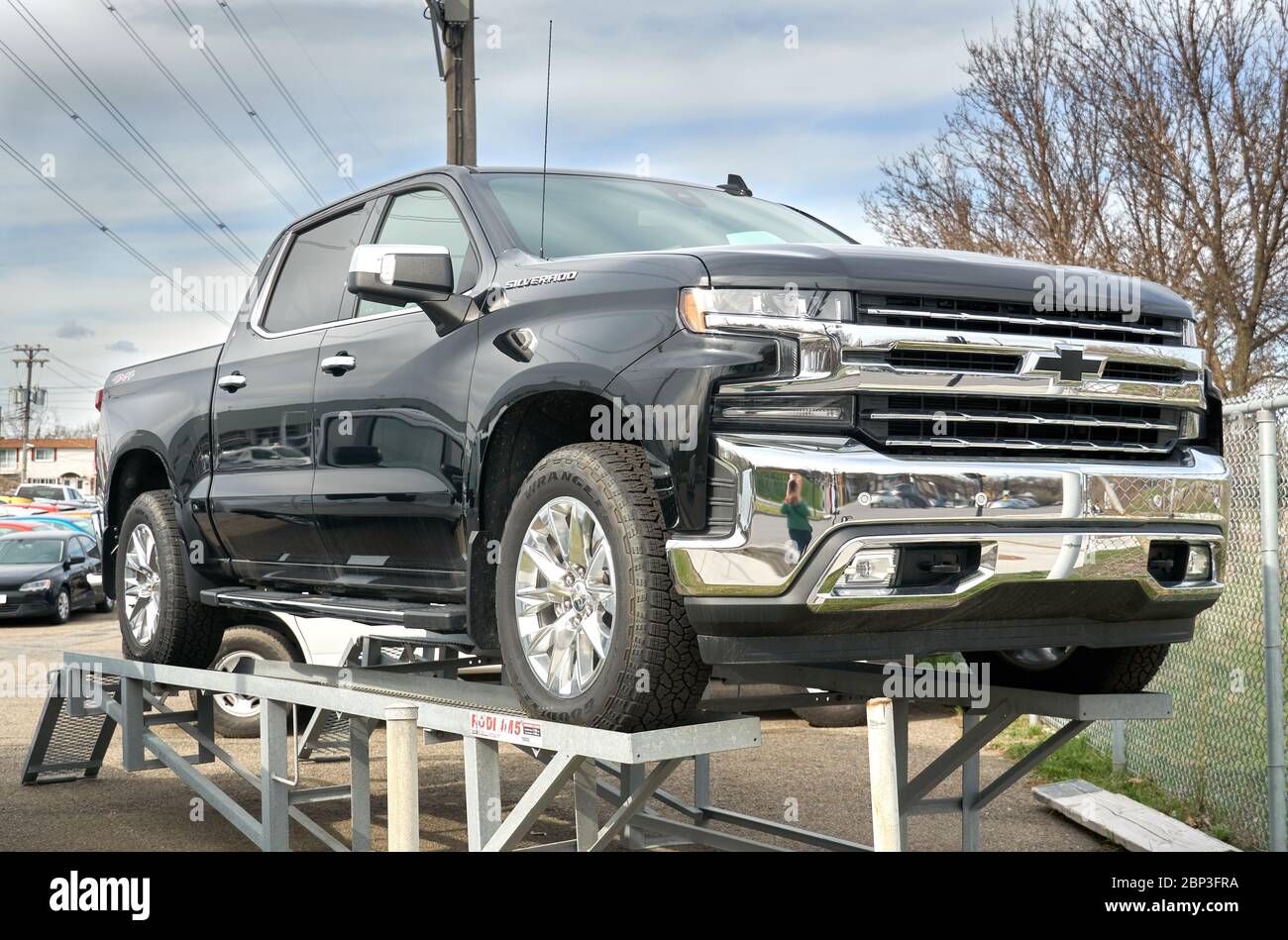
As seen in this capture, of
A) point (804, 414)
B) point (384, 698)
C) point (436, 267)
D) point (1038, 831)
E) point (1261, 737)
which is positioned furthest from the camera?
point (1038, 831)

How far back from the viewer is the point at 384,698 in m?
5.26

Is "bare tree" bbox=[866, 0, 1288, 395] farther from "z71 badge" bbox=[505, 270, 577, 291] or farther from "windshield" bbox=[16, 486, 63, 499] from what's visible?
"windshield" bbox=[16, 486, 63, 499]

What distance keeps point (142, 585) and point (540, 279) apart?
3.50 m

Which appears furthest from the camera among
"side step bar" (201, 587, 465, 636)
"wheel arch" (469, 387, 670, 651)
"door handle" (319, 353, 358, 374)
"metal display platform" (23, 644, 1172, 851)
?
"door handle" (319, 353, 358, 374)

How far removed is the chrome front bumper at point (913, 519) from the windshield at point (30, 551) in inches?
816

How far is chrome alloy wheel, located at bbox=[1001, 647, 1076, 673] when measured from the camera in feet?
17.1

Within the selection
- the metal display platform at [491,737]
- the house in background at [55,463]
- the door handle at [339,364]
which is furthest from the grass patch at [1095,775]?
the house in background at [55,463]

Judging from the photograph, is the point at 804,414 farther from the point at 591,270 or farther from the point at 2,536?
the point at 2,536

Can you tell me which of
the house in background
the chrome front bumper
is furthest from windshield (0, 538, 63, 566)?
the house in background

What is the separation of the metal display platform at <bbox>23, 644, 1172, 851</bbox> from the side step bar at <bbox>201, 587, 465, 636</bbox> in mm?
308

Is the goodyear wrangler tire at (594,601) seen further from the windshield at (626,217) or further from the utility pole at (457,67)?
the utility pole at (457,67)

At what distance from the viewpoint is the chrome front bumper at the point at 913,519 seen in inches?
139

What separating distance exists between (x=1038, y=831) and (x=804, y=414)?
516 centimetres
